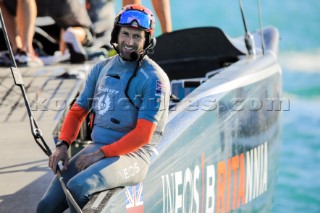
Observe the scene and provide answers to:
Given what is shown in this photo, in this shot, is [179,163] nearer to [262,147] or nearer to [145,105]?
[145,105]

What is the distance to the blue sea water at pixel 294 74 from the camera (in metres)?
9.61

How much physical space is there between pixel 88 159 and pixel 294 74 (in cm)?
1288

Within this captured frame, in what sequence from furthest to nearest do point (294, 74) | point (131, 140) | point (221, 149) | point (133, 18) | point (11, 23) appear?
1. point (294, 74)
2. point (11, 23)
3. point (221, 149)
4. point (133, 18)
5. point (131, 140)

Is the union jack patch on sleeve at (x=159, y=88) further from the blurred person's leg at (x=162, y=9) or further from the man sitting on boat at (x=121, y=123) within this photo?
the blurred person's leg at (x=162, y=9)

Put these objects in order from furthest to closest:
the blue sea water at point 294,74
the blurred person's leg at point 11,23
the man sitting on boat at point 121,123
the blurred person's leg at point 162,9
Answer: the blue sea water at point 294,74 → the blurred person's leg at point 11,23 → the blurred person's leg at point 162,9 → the man sitting on boat at point 121,123

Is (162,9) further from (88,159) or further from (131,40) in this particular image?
(88,159)

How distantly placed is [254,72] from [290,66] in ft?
38.7

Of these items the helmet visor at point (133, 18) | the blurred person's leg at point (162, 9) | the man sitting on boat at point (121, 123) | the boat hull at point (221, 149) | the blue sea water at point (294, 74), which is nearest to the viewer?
the man sitting on boat at point (121, 123)

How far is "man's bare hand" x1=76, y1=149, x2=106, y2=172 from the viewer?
3.58 metres

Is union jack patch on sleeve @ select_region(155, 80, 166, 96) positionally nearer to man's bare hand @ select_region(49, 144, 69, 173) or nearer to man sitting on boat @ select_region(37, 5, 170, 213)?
man sitting on boat @ select_region(37, 5, 170, 213)

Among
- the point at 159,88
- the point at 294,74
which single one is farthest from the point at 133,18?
the point at 294,74

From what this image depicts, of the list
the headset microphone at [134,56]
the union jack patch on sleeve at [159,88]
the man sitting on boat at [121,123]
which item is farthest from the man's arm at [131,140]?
the headset microphone at [134,56]

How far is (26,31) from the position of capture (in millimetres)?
5984

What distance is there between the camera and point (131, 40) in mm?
3686
